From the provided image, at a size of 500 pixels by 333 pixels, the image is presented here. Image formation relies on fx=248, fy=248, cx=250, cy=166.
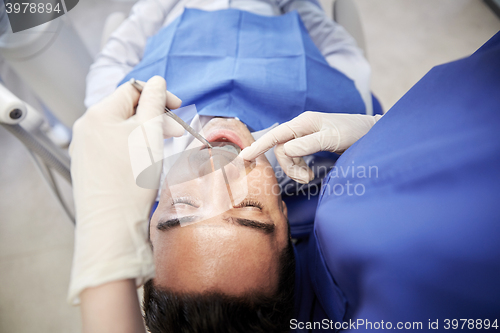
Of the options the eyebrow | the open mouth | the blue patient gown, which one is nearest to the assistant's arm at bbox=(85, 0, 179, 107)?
the open mouth

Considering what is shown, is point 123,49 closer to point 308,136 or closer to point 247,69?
point 247,69

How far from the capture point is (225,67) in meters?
0.85

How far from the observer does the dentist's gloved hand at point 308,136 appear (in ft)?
2.11

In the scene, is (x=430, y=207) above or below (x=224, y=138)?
above

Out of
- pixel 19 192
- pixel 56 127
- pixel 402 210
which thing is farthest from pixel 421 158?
pixel 56 127

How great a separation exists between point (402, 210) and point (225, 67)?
68 cm

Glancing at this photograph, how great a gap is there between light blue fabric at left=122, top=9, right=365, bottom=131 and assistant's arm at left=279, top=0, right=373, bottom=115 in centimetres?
11

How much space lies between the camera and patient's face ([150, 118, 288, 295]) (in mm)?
592

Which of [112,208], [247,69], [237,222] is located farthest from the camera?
[247,69]

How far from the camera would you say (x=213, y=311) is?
57 cm

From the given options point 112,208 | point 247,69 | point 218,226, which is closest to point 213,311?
point 218,226

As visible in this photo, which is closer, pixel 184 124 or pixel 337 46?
pixel 184 124

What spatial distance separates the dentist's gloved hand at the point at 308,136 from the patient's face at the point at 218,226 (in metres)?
0.07

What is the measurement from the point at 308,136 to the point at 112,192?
48 centimetres
